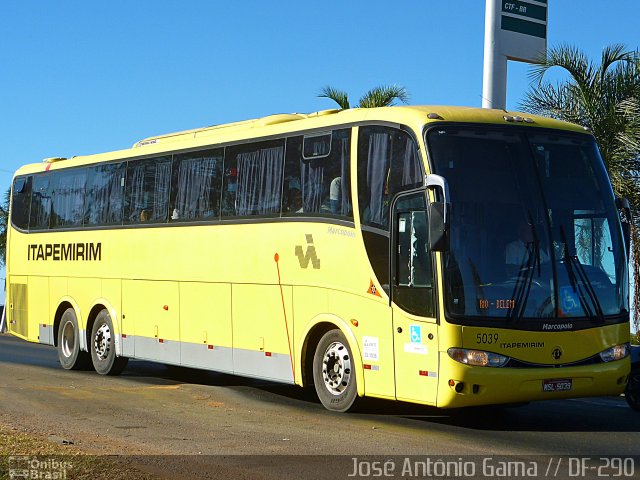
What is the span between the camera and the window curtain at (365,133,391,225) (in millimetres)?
13516

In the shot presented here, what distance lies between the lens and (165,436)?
39.3 ft

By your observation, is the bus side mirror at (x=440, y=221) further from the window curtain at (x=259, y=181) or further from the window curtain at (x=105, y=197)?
the window curtain at (x=105, y=197)

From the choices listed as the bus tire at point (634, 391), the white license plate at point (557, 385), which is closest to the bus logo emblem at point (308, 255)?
the white license plate at point (557, 385)

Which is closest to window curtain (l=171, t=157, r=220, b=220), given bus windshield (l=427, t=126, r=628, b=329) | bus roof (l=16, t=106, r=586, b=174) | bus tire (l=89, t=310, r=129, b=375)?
bus roof (l=16, t=106, r=586, b=174)

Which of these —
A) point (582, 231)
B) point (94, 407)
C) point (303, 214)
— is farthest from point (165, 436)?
point (582, 231)

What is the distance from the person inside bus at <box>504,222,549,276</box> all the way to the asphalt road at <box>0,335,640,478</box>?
179cm

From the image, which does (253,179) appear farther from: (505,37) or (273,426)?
(505,37)

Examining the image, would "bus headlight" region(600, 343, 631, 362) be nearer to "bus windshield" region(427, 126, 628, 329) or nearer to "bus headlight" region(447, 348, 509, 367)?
"bus windshield" region(427, 126, 628, 329)

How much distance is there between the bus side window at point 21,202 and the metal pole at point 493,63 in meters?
9.38

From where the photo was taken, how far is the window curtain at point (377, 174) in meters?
13.5

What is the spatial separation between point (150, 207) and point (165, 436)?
737 centimetres

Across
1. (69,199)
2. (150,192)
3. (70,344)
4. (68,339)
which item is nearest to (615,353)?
(150,192)

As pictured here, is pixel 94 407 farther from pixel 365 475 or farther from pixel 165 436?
pixel 365 475

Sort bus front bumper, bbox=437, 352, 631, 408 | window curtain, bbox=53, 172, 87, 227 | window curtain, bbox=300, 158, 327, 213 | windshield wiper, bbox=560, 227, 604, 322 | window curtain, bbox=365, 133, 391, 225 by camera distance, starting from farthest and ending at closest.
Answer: window curtain, bbox=53, 172, 87, 227 < window curtain, bbox=300, 158, 327, 213 < window curtain, bbox=365, 133, 391, 225 < windshield wiper, bbox=560, 227, 604, 322 < bus front bumper, bbox=437, 352, 631, 408
